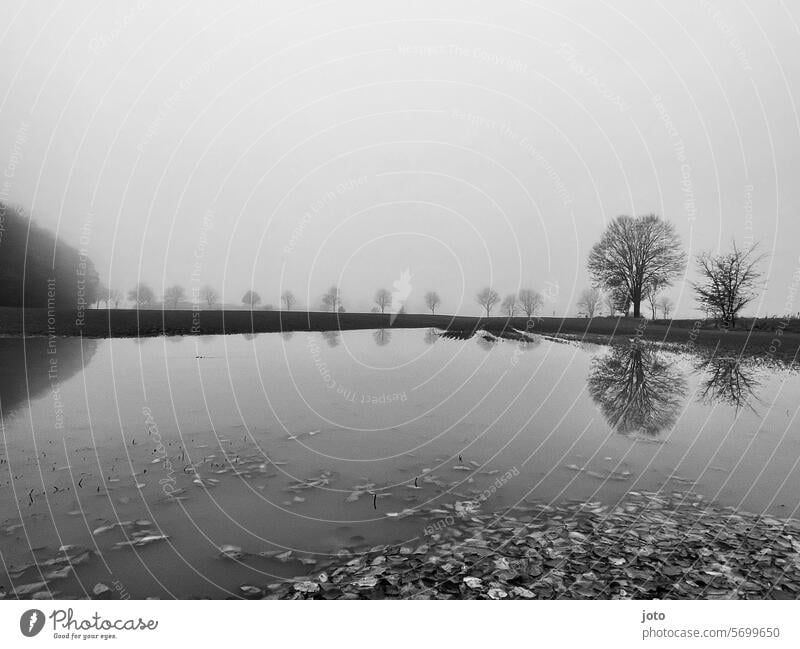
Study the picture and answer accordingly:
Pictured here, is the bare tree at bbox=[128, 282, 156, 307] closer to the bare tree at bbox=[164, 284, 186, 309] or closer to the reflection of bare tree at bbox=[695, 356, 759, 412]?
the bare tree at bbox=[164, 284, 186, 309]

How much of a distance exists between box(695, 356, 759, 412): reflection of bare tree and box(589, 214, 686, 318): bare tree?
127 ft

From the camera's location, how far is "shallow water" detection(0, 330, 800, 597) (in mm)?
6902

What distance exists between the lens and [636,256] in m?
65.2

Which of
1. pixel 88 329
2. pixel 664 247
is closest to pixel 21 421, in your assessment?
pixel 88 329

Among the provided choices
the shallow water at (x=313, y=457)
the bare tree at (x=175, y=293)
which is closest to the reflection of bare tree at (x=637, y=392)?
the shallow water at (x=313, y=457)

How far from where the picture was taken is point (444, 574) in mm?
5945

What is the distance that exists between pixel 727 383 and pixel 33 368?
39.5 m

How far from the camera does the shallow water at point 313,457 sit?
6902 millimetres

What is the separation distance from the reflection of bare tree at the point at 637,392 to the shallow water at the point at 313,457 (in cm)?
16

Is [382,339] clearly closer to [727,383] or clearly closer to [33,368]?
[33,368]

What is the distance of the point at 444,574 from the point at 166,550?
4.57m

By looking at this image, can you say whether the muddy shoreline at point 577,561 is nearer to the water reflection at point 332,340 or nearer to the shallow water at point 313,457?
the shallow water at point 313,457

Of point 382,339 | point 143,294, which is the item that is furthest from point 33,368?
point 143,294

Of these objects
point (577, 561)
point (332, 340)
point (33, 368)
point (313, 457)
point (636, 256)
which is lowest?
point (313, 457)
